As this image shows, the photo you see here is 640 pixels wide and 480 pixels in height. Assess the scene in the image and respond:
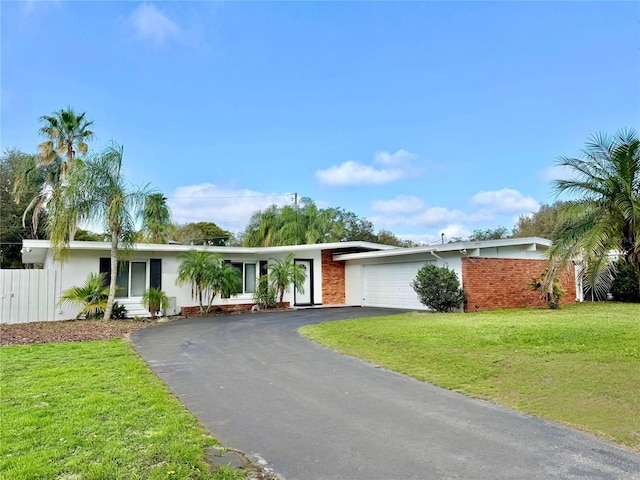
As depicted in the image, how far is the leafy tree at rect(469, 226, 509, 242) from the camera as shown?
42688mm

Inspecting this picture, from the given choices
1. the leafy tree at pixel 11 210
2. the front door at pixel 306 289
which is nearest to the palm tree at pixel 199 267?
the front door at pixel 306 289

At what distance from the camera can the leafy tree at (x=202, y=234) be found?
136 feet

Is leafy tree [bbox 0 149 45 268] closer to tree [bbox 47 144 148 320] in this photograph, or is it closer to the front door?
tree [bbox 47 144 148 320]

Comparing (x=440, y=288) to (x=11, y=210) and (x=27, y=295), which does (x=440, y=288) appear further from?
(x=11, y=210)

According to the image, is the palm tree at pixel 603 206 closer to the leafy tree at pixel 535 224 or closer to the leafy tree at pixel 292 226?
the leafy tree at pixel 292 226

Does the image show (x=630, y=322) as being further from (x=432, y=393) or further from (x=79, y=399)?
(x=79, y=399)

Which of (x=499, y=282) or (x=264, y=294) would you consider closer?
(x=499, y=282)

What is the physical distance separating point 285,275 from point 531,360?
13.2 m

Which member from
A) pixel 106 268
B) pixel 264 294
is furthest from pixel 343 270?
pixel 106 268

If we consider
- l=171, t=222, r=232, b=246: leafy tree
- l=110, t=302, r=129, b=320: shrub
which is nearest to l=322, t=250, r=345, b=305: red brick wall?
l=110, t=302, r=129, b=320: shrub

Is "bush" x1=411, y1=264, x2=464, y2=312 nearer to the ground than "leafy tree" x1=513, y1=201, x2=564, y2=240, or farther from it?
nearer to the ground

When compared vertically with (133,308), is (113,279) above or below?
above

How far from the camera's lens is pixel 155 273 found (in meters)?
17.6

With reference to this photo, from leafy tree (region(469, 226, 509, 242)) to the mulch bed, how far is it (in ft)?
118
